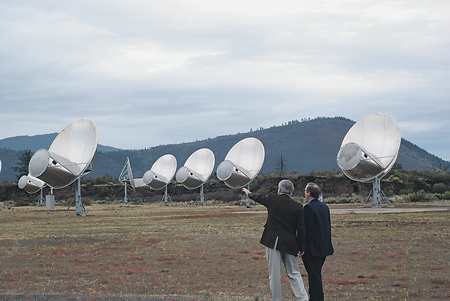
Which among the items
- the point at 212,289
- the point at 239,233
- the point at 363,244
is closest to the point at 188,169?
the point at 239,233

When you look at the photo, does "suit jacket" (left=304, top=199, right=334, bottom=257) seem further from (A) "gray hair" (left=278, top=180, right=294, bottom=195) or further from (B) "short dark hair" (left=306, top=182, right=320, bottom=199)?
(A) "gray hair" (left=278, top=180, right=294, bottom=195)

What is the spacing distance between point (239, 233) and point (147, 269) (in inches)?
369

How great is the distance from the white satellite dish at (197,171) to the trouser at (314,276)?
5420cm

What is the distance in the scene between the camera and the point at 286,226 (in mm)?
9211

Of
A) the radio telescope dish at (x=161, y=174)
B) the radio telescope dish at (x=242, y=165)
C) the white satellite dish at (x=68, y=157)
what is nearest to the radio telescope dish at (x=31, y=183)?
the radio telescope dish at (x=161, y=174)

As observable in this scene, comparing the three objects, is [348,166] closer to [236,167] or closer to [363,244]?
[236,167]

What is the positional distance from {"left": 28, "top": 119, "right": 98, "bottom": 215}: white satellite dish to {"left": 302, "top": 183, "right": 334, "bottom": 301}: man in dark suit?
3070 cm

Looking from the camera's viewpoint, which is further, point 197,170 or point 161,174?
point 161,174

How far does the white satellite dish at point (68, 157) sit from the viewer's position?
37500 mm

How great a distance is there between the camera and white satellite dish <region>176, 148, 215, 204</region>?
6400 centimetres

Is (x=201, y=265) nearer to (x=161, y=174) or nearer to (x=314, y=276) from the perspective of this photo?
(x=314, y=276)

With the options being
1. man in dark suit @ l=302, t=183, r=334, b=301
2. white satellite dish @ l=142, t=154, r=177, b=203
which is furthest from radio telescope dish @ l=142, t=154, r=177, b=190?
man in dark suit @ l=302, t=183, r=334, b=301

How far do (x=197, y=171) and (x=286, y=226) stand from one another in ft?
184

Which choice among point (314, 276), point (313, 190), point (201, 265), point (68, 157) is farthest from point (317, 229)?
point (68, 157)
